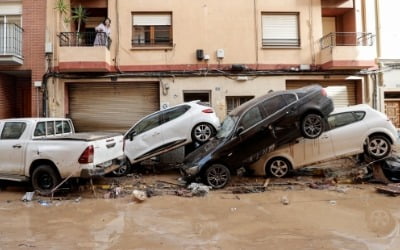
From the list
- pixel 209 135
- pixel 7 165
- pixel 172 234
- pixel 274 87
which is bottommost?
pixel 172 234

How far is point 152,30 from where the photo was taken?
534 inches

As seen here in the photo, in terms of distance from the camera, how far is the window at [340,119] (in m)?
9.41

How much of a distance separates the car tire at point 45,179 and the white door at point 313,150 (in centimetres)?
612

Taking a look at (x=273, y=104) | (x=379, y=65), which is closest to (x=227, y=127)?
(x=273, y=104)

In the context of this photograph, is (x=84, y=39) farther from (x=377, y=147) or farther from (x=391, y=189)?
(x=391, y=189)

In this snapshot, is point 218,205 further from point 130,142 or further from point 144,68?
point 144,68

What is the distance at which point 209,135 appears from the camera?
1027 centimetres

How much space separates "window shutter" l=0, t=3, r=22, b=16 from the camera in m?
13.1

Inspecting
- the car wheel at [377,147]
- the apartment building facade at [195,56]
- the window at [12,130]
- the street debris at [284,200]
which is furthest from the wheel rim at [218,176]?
the apartment building facade at [195,56]

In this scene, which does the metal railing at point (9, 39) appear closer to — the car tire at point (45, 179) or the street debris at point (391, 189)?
the car tire at point (45, 179)

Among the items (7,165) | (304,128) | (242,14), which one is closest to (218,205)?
(304,128)

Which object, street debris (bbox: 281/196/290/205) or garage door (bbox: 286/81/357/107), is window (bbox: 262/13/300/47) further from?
street debris (bbox: 281/196/290/205)

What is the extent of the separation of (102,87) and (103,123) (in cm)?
140

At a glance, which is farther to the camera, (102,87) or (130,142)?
(102,87)
